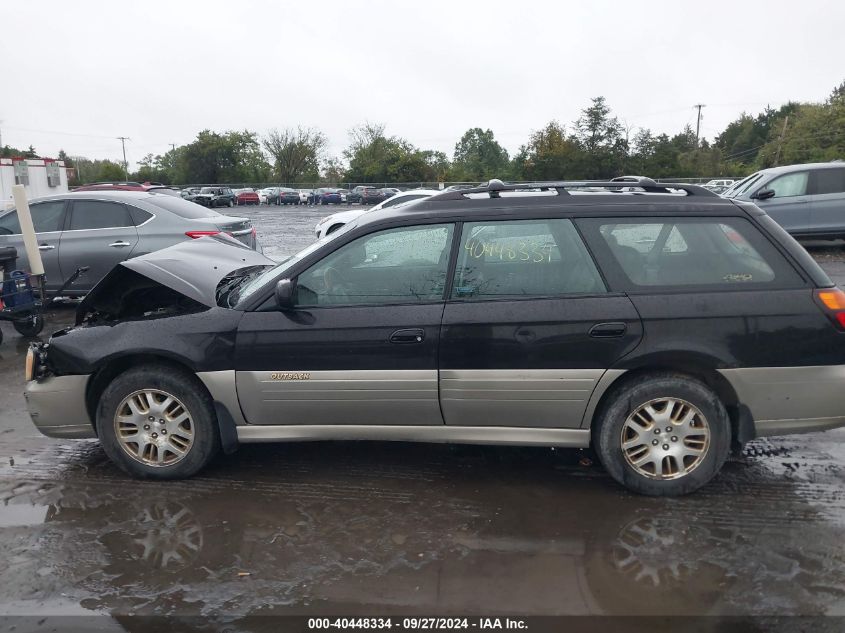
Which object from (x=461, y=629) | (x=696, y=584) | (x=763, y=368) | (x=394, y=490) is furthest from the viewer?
(x=394, y=490)

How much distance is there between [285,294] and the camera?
4277 millimetres

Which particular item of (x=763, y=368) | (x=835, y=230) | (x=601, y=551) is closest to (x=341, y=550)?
(x=601, y=551)

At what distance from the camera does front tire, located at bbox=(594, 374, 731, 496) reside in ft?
13.6

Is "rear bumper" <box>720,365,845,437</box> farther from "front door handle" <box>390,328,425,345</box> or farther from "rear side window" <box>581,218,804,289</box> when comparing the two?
"front door handle" <box>390,328,425,345</box>

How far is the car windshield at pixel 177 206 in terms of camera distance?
9.95 m

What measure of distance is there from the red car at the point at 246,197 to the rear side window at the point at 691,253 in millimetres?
50963

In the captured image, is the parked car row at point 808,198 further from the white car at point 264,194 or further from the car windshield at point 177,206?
the white car at point 264,194

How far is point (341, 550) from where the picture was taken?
375cm

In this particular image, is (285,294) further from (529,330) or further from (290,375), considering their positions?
(529,330)

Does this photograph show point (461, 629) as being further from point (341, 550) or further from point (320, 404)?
point (320, 404)

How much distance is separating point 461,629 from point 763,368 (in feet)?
7.25

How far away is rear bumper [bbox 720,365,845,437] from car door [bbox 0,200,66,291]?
333 inches

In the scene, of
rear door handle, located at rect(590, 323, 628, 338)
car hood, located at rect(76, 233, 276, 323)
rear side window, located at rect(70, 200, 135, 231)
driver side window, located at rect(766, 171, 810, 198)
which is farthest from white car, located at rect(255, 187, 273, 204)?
rear door handle, located at rect(590, 323, 628, 338)

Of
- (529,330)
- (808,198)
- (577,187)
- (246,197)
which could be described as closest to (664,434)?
(529,330)
